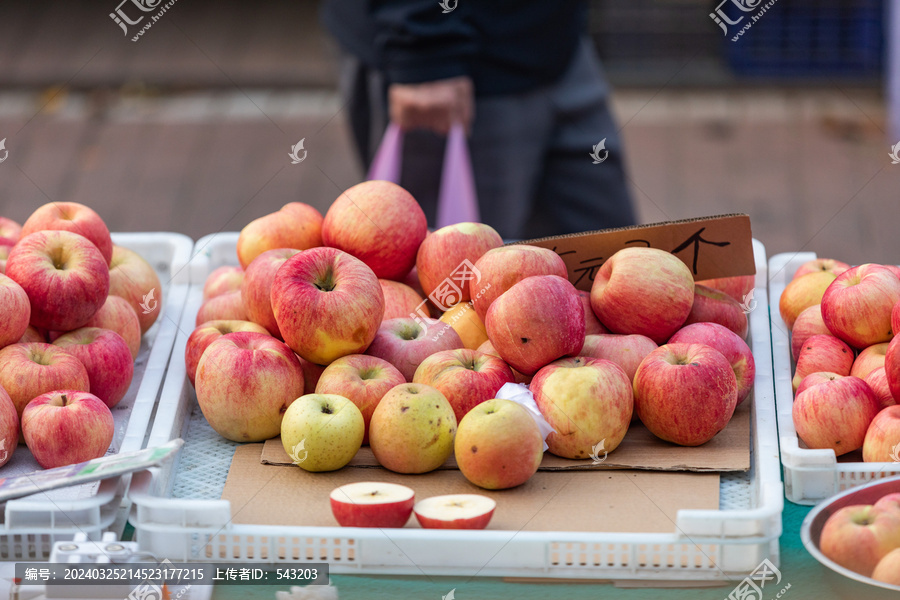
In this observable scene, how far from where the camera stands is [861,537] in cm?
108

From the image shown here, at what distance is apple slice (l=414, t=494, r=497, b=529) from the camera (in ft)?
3.89

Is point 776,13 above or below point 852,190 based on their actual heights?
above

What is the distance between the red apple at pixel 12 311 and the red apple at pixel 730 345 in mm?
941

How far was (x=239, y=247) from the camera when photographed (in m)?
1.70

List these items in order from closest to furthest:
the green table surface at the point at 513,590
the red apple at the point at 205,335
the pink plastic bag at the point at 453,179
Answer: the green table surface at the point at 513,590 → the red apple at the point at 205,335 → the pink plastic bag at the point at 453,179

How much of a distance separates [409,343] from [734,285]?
1.90ft

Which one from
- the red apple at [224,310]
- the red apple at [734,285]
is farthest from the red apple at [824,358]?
the red apple at [224,310]

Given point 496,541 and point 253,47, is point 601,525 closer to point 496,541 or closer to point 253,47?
point 496,541

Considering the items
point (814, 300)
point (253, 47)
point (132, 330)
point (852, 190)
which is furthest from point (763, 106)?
point (132, 330)

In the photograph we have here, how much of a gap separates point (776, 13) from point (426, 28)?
8.85 ft

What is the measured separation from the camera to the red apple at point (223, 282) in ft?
5.56

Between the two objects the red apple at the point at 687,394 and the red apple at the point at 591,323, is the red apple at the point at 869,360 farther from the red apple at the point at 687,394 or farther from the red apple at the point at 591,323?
the red apple at the point at 591,323

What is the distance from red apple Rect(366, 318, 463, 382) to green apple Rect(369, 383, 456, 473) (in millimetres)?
143

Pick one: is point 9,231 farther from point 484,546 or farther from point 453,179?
point 484,546
